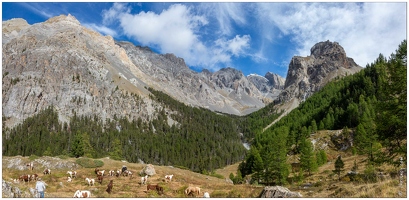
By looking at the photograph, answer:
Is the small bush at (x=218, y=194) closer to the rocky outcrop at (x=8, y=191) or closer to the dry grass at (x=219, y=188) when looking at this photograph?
the dry grass at (x=219, y=188)

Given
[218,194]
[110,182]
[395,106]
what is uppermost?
[395,106]

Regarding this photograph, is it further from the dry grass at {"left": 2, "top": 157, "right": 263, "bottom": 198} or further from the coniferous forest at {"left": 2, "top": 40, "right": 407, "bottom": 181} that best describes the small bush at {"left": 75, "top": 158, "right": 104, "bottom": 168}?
the coniferous forest at {"left": 2, "top": 40, "right": 407, "bottom": 181}

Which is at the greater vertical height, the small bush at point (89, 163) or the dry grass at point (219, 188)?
the small bush at point (89, 163)

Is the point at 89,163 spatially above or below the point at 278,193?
above

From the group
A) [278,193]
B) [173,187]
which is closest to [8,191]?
[278,193]

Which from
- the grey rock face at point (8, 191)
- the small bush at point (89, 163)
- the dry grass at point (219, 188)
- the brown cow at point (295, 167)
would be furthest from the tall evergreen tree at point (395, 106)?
the brown cow at point (295, 167)

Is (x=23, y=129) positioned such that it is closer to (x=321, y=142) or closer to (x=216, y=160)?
(x=216, y=160)

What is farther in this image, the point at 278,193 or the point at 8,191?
the point at 278,193

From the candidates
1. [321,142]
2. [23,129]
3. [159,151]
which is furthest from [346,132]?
[23,129]

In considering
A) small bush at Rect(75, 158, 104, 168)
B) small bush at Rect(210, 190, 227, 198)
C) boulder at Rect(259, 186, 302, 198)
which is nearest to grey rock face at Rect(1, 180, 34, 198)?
small bush at Rect(210, 190, 227, 198)

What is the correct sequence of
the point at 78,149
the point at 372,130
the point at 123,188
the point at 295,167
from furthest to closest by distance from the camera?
the point at 78,149 → the point at 295,167 → the point at 123,188 → the point at 372,130

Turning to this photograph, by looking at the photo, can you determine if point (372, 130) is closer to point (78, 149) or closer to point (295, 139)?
point (295, 139)

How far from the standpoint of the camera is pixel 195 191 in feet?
93.6

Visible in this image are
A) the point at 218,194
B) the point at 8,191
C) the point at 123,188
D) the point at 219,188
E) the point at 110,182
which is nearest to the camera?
the point at 8,191
